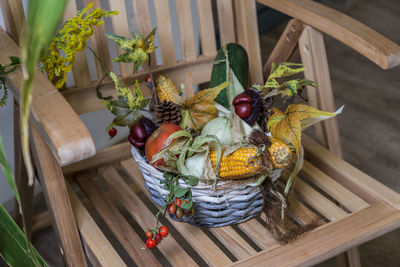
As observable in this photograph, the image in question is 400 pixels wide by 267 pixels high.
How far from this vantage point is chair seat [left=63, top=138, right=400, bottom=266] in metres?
0.82

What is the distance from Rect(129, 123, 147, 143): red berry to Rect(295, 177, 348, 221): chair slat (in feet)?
1.03

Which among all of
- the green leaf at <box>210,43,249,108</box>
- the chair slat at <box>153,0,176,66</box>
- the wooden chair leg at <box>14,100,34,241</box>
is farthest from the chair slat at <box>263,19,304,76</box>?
the wooden chair leg at <box>14,100,34,241</box>

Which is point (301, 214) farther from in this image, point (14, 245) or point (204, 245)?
point (14, 245)

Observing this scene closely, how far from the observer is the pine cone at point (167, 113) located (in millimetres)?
887

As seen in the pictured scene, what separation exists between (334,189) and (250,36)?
38 centimetres

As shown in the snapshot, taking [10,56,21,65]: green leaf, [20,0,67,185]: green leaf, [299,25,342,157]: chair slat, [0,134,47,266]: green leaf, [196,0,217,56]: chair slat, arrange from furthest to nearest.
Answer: [196,0,217,56]: chair slat, [299,25,342,157]: chair slat, [10,56,21,65]: green leaf, [0,134,47,266]: green leaf, [20,0,67,185]: green leaf

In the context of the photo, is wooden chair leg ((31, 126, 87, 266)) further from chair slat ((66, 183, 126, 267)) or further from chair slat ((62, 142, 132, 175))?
chair slat ((62, 142, 132, 175))

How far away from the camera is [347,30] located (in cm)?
91

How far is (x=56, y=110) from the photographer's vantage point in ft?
2.14

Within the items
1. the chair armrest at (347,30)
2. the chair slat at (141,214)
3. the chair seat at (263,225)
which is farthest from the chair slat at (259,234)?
the chair armrest at (347,30)

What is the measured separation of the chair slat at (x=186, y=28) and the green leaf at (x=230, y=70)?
15cm

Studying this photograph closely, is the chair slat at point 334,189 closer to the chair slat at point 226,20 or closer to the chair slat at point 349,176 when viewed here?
the chair slat at point 349,176

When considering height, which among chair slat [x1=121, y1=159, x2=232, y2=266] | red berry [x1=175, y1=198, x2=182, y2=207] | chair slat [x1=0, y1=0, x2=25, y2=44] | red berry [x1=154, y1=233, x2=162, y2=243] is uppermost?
chair slat [x1=0, y1=0, x2=25, y2=44]

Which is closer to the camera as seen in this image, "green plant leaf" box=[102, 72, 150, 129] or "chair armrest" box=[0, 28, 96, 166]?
"chair armrest" box=[0, 28, 96, 166]
